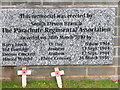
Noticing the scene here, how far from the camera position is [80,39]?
4988 mm

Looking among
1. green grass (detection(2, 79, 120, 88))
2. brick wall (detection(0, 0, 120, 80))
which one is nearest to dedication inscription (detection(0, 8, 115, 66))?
brick wall (detection(0, 0, 120, 80))

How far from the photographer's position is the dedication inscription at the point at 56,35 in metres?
4.91

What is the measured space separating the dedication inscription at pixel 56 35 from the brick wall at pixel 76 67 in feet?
0.29

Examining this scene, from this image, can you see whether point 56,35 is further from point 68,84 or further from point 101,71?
point 101,71

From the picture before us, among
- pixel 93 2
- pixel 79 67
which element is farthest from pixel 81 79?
pixel 93 2

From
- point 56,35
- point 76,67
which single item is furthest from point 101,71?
point 56,35

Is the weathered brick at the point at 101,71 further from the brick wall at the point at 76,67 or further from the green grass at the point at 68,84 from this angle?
the green grass at the point at 68,84

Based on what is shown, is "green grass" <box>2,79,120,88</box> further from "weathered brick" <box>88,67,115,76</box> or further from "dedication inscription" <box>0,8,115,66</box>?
"dedication inscription" <box>0,8,115,66</box>


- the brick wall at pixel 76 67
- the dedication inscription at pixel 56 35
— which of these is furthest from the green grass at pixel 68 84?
the dedication inscription at pixel 56 35

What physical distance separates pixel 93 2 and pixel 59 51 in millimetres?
970

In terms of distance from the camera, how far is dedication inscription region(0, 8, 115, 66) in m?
4.91

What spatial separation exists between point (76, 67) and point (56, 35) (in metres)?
0.64

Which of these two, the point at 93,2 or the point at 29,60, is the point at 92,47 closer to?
the point at 93,2

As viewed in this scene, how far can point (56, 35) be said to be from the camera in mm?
4957
